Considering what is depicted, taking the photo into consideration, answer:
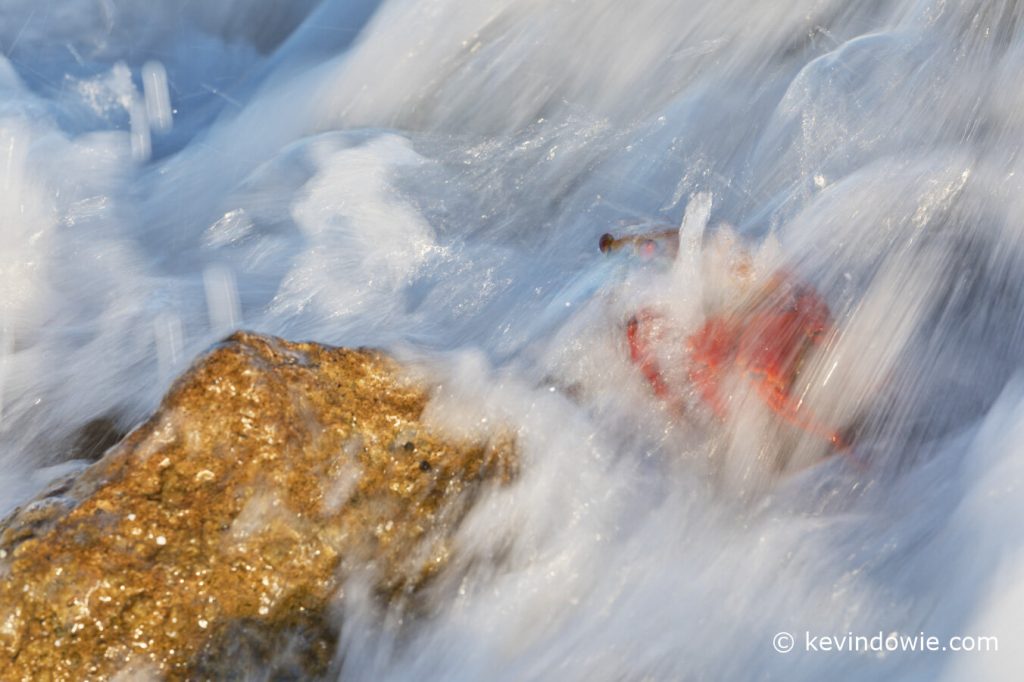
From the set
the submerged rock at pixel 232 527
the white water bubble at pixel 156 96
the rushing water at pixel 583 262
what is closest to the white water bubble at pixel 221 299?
the rushing water at pixel 583 262

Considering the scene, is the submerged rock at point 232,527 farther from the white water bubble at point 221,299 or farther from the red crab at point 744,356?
the white water bubble at point 221,299

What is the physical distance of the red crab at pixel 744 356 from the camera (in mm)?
3100

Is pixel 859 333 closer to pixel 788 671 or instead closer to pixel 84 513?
pixel 788 671

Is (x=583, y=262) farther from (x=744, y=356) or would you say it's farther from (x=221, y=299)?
(x=221, y=299)

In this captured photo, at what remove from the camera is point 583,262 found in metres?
3.98

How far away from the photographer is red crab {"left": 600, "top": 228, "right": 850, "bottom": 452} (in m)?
3.10

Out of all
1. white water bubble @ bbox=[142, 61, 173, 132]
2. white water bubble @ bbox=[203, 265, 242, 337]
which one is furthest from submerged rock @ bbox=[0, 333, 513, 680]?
white water bubble @ bbox=[142, 61, 173, 132]

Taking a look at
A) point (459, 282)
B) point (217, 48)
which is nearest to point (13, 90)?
point (217, 48)

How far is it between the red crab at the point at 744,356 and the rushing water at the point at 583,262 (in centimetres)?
6

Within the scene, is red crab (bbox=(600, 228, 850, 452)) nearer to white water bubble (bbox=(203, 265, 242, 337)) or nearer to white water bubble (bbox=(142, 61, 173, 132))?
white water bubble (bbox=(203, 265, 242, 337))

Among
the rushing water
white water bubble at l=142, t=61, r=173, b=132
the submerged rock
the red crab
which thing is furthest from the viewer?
white water bubble at l=142, t=61, r=173, b=132

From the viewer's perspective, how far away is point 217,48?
6266 millimetres

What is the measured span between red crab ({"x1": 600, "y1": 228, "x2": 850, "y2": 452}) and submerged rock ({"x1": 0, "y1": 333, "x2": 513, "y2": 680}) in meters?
0.78

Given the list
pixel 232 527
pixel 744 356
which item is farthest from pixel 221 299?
pixel 744 356
